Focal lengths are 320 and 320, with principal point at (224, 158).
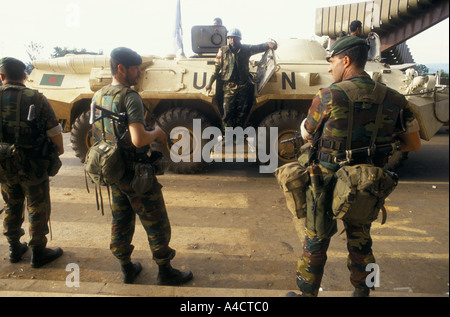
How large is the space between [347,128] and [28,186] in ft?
8.71

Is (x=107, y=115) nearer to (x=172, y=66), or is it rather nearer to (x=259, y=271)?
(x=259, y=271)

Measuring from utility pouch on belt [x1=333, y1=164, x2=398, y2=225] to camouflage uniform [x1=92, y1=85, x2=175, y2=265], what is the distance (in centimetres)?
131

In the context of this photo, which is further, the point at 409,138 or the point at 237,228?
the point at 237,228

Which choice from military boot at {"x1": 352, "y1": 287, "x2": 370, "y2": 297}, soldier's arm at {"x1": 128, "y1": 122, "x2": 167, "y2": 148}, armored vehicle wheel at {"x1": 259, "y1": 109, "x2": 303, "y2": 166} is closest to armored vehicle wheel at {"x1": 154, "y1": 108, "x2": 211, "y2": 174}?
armored vehicle wheel at {"x1": 259, "y1": 109, "x2": 303, "y2": 166}

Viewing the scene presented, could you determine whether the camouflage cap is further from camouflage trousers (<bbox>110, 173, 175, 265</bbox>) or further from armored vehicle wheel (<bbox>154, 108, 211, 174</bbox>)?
armored vehicle wheel (<bbox>154, 108, 211, 174</bbox>)

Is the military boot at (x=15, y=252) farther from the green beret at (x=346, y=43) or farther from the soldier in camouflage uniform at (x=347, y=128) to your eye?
the green beret at (x=346, y=43)

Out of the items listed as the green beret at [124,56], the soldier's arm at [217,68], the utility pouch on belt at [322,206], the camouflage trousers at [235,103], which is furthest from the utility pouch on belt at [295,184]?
the soldier's arm at [217,68]

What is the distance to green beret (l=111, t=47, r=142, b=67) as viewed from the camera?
7.54 feet

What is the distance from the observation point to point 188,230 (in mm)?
3609

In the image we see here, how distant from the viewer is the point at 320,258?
2.18m

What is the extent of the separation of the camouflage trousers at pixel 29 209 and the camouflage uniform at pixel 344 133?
226cm

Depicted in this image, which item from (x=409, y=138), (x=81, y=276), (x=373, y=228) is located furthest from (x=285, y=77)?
(x=81, y=276)
